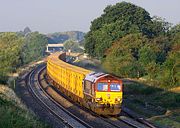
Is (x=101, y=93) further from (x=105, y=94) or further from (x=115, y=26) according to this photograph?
(x=115, y=26)

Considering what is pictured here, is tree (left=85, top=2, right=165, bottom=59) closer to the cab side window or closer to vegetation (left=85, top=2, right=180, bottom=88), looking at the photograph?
vegetation (left=85, top=2, right=180, bottom=88)

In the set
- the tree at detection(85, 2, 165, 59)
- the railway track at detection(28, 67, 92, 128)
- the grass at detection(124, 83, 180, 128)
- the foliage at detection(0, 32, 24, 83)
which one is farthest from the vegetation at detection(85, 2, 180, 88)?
the foliage at detection(0, 32, 24, 83)

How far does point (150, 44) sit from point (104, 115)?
34.5 metres

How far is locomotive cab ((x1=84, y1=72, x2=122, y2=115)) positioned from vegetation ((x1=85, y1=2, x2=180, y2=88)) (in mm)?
15230

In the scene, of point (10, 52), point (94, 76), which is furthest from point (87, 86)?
point (10, 52)

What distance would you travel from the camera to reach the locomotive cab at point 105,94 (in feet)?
85.3

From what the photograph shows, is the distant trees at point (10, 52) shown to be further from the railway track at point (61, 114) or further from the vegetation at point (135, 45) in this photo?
the vegetation at point (135, 45)

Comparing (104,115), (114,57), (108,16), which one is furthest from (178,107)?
(108,16)

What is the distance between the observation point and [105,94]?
26203 millimetres

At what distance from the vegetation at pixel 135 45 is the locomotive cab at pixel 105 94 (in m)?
15.2

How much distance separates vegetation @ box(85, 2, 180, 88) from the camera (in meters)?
45.6

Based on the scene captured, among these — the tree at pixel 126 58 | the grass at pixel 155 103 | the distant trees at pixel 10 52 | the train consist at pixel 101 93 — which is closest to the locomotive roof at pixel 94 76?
the train consist at pixel 101 93

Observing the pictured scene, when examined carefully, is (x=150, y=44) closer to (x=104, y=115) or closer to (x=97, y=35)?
(x=97, y=35)

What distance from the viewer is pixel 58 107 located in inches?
1197
